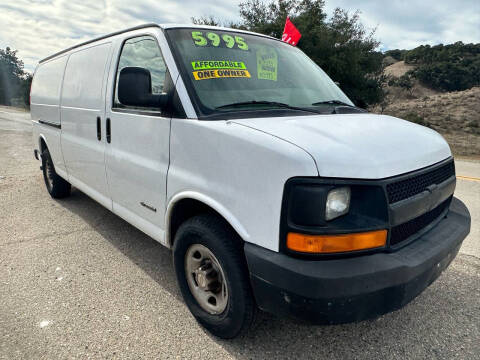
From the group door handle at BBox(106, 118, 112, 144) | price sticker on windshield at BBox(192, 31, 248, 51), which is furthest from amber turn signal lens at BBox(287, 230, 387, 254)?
door handle at BBox(106, 118, 112, 144)

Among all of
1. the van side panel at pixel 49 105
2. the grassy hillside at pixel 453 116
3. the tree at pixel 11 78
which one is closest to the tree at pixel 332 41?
the grassy hillside at pixel 453 116

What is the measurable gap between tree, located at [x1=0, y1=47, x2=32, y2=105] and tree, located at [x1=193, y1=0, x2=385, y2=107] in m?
63.8

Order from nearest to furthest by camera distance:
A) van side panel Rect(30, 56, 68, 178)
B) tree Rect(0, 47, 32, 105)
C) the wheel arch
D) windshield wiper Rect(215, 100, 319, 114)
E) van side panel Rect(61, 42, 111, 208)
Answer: the wheel arch, windshield wiper Rect(215, 100, 319, 114), van side panel Rect(61, 42, 111, 208), van side panel Rect(30, 56, 68, 178), tree Rect(0, 47, 32, 105)

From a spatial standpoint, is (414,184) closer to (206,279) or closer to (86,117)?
(206,279)

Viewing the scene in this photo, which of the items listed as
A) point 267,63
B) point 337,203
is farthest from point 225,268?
point 267,63

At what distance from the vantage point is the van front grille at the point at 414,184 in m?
1.80

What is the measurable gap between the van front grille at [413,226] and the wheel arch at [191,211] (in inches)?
31.3

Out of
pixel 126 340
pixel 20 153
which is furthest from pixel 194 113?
pixel 20 153

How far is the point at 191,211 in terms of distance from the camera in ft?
8.15

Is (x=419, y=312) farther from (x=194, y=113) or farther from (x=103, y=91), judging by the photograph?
(x=103, y=91)

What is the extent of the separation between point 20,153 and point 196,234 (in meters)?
8.98

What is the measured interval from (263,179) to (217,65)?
1069 millimetres

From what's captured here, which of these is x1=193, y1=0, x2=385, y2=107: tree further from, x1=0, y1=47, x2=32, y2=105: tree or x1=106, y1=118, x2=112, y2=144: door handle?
x1=0, y1=47, x2=32, y2=105: tree

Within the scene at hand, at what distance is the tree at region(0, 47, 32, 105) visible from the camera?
72.7m
